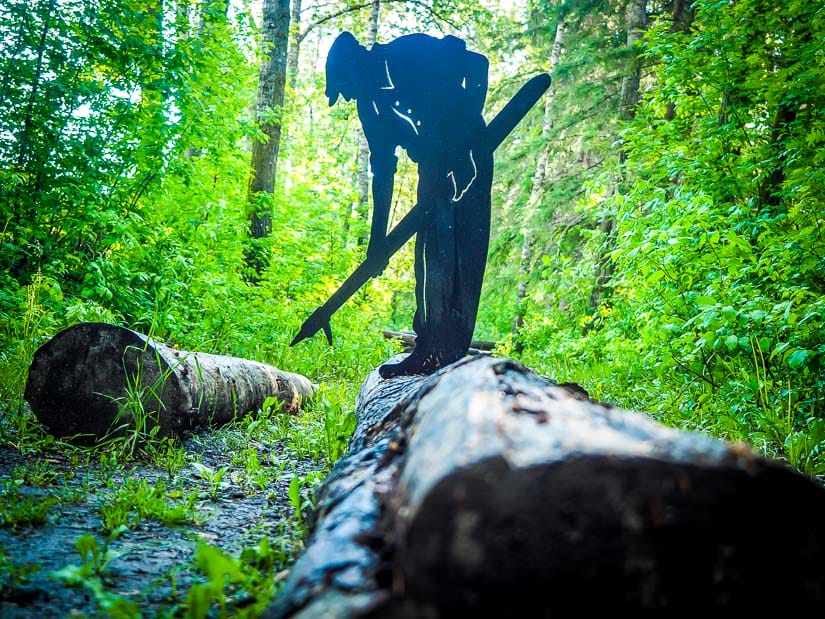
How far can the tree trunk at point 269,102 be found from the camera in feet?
29.2

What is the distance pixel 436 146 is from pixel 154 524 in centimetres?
274

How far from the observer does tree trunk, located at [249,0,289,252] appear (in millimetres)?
8906

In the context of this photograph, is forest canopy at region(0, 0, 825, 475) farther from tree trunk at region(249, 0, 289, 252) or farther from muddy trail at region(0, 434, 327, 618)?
muddy trail at region(0, 434, 327, 618)

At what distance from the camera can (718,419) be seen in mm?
3730

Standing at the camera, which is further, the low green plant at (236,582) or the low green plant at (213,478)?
the low green plant at (213,478)

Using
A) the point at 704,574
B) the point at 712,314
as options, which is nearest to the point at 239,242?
the point at 712,314

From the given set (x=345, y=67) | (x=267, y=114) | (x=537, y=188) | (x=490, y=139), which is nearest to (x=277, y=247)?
(x=267, y=114)

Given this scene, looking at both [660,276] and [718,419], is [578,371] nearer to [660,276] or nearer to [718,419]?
[660,276]

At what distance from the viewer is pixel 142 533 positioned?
2104mm

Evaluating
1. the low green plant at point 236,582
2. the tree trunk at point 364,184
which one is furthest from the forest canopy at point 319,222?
the low green plant at point 236,582

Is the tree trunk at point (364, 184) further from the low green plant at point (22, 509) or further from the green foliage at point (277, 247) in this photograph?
the low green plant at point (22, 509)

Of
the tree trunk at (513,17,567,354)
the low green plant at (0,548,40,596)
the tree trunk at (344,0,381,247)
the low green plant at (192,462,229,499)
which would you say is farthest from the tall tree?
the low green plant at (0,548,40,596)

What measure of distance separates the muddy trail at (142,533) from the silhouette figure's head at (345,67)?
2477mm

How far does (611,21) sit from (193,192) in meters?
9.18
